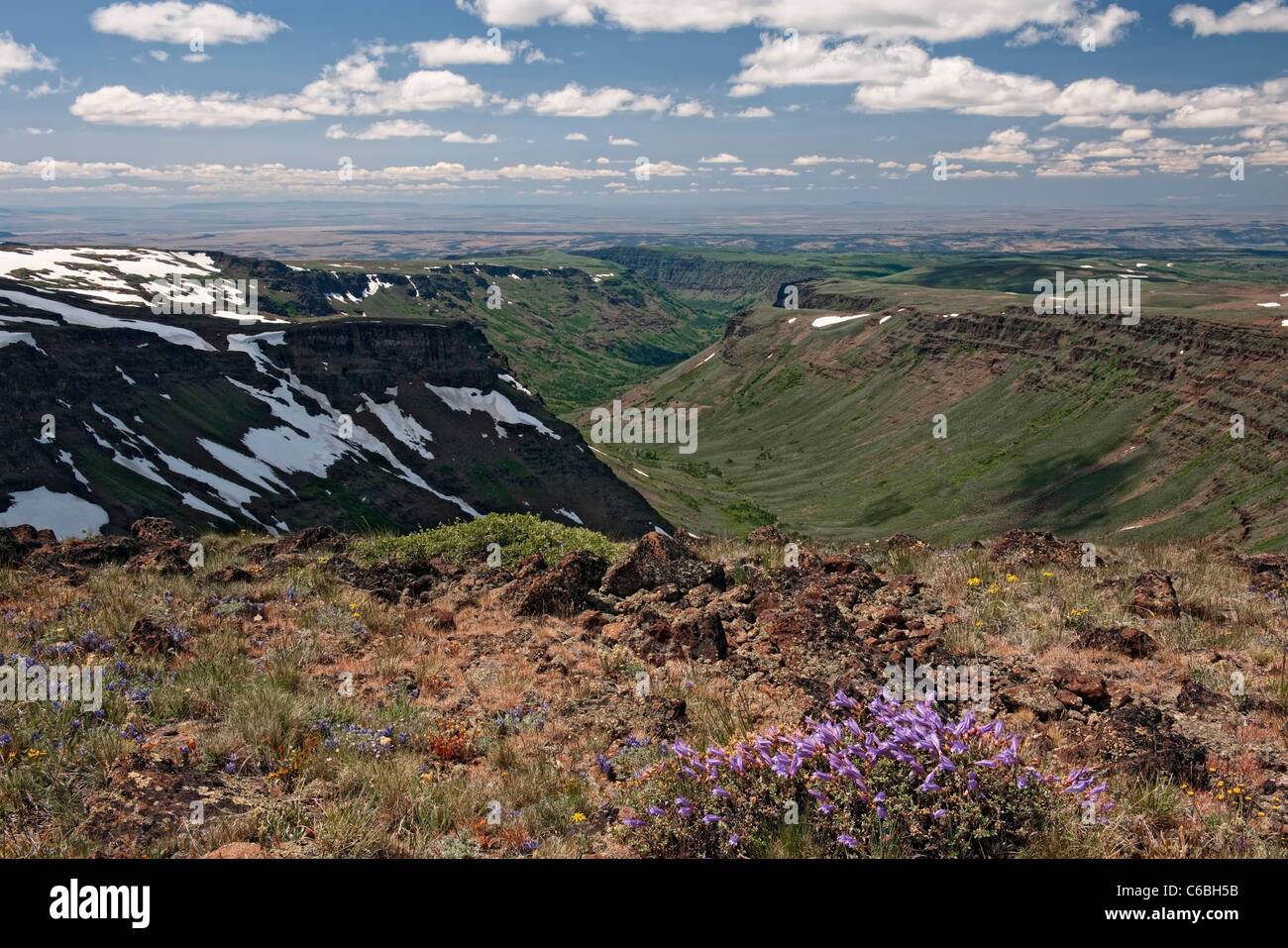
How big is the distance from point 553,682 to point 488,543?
269 inches

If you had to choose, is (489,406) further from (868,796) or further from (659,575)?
(868,796)

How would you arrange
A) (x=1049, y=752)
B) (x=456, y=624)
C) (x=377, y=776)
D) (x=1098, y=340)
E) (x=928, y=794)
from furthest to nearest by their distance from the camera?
(x=1098, y=340) < (x=456, y=624) < (x=1049, y=752) < (x=377, y=776) < (x=928, y=794)

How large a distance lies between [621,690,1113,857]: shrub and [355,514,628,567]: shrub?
920 centimetres

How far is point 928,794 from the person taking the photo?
451cm

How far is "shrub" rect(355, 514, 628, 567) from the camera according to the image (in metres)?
14.6

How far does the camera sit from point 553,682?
27.2 ft

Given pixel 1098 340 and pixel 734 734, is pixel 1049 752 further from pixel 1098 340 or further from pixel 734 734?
pixel 1098 340

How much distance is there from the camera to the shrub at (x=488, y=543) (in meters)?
14.6

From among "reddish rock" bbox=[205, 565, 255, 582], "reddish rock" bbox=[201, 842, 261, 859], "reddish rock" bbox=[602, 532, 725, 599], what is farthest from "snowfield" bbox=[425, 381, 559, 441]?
"reddish rock" bbox=[201, 842, 261, 859]

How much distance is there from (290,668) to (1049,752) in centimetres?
721

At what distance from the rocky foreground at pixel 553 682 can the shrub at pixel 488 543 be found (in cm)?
95

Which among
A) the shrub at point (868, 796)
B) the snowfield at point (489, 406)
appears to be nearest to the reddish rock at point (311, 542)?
the shrub at point (868, 796)

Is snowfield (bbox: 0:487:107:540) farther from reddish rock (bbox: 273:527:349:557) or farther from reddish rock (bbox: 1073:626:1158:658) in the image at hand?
reddish rock (bbox: 1073:626:1158:658)
